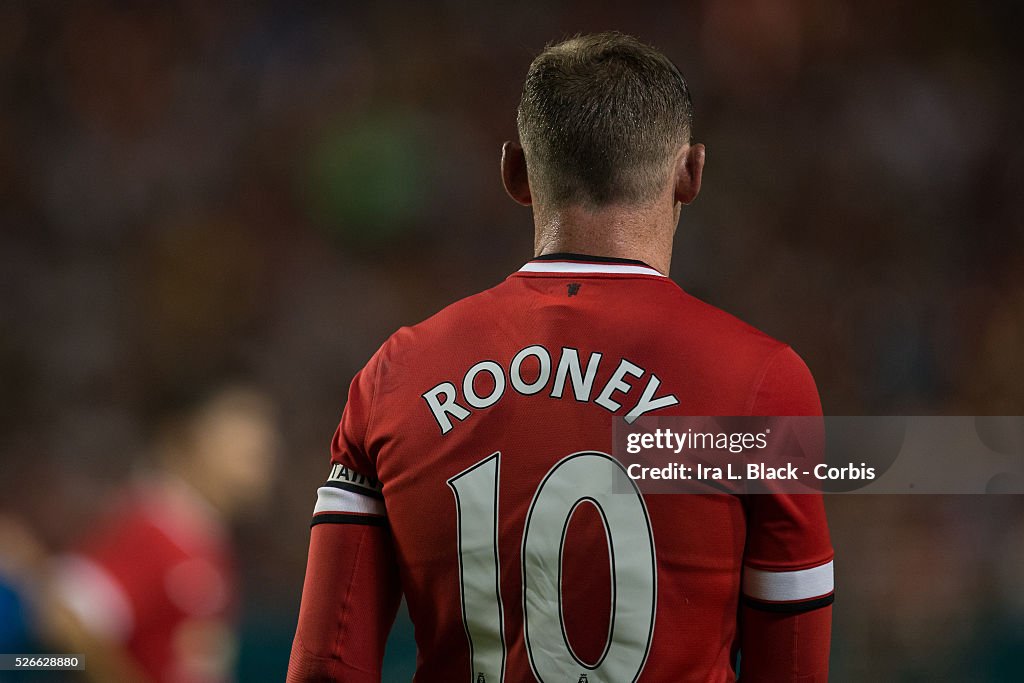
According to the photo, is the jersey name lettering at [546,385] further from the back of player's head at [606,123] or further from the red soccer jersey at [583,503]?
the back of player's head at [606,123]

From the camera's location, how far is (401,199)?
18.2 ft

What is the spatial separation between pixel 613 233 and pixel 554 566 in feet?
1.01

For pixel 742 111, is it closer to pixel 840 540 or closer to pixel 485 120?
pixel 485 120

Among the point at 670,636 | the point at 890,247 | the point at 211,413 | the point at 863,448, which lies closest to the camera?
the point at 670,636

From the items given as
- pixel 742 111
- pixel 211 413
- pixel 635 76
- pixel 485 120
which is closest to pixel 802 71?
pixel 742 111

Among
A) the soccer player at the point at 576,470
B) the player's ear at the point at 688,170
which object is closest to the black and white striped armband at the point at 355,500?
the soccer player at the point at 576,470

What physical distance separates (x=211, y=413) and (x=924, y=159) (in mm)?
3873

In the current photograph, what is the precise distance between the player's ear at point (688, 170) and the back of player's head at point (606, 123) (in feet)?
0.05

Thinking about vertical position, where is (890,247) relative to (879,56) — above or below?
below

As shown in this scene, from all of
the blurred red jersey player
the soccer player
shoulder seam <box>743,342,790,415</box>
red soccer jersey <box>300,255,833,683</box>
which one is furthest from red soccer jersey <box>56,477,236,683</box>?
shoulder seam <box>743,342,790,415</box>

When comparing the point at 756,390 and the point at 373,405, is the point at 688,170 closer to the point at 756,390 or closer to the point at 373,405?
the point at 756,390

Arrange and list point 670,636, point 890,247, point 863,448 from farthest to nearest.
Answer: point 890,247
point 863,448
point 670,636

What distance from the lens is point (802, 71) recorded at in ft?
18.2

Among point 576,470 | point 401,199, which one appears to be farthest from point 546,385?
point 401,199
